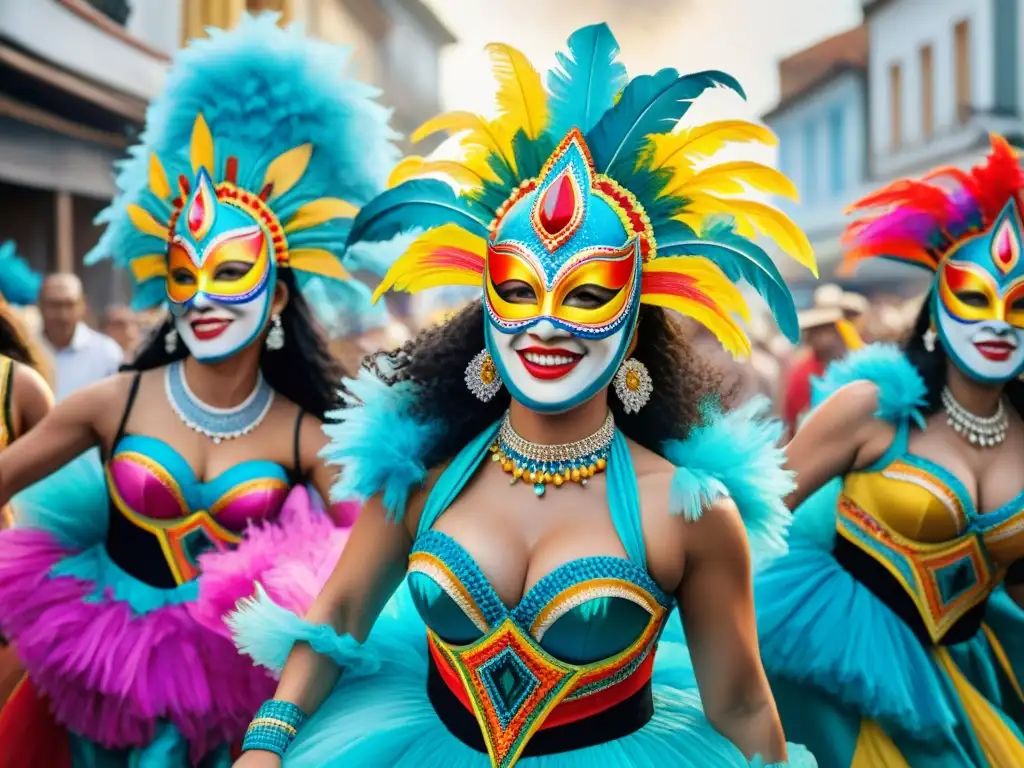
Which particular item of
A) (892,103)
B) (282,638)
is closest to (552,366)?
(282,638)

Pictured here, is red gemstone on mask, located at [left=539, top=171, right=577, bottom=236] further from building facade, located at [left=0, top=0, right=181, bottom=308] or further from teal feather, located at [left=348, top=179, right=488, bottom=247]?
building facade, located at [left=0, top=0, right=181, bottom=308]

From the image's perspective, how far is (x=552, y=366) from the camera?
2.37 metres

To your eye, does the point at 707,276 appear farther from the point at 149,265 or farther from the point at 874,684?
the point at 149,265

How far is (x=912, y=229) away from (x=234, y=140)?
225 cm

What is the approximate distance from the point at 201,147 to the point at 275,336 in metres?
0.64

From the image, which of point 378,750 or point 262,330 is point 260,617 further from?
point 262,330

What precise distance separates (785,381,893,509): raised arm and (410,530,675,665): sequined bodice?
4.63 feet

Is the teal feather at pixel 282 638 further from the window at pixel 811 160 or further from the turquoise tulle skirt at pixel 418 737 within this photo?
the window at pixel 811 160

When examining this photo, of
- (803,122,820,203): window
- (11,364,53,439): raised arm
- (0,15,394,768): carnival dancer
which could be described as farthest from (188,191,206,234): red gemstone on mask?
(803,122,820,203): window

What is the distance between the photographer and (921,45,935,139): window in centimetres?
2114

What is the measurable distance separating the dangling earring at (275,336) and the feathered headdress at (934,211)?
1864mm

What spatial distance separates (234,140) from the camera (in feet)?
12.4

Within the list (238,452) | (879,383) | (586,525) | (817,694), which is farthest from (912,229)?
(238,452)

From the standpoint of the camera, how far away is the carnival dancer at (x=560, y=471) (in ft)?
7.75
